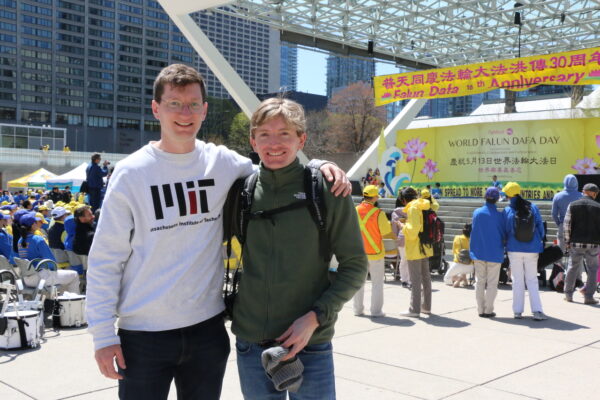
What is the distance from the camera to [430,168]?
2417 centimetres

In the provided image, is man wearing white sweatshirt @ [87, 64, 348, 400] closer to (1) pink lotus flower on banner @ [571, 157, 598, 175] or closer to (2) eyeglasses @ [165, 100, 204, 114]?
(2) eyeglasses @ [165, 100, 204, 114]

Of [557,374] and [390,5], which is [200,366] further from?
[390,5]

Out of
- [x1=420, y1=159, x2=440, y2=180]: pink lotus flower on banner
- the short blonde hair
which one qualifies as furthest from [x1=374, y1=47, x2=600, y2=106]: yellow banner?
the short blonde hair

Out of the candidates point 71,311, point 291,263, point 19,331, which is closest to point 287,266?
point 291,263

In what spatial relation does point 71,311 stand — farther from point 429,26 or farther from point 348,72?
point 348,72

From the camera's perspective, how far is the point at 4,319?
5887mm

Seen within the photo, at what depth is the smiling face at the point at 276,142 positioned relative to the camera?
91.7 inches

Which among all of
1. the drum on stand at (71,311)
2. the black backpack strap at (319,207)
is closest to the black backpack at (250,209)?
the black backpack strap at (319,207)

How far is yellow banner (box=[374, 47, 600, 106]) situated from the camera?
17.8 m

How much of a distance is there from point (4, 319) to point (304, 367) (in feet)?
15.4

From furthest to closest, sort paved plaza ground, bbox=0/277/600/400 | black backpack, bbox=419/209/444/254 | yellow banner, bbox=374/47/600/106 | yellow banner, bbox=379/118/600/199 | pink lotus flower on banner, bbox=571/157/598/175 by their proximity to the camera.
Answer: yellow banner, bbox=379/118/600/199
pink lotus flower on banner, bbox=571/157/598/175
yellow banner, bbox=374/47/600/106
black backpack, bbox=419/209/444/254
paved plaza ground, bbox=0/277/600/400

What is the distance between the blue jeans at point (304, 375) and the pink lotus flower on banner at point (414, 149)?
891 inches

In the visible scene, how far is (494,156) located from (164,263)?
2154 cm

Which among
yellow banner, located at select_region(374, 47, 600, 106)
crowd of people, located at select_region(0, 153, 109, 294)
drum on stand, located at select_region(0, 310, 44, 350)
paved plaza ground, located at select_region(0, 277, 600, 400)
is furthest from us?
yellow banner, located at select_region(374, 47, 600, 106)
